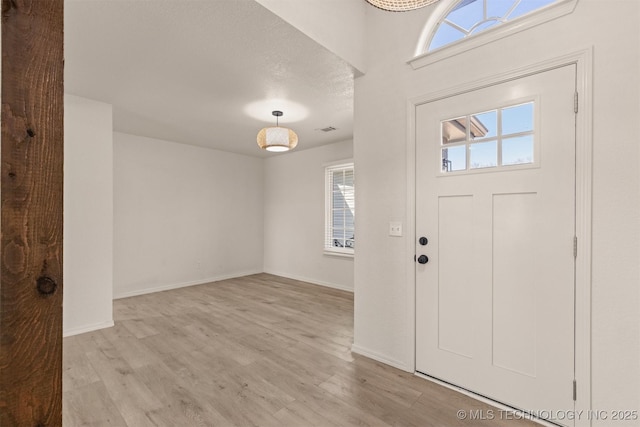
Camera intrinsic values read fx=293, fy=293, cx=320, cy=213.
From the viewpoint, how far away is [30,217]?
61cm

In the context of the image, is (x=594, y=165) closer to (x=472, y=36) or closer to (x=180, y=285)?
(x=472, y=36)

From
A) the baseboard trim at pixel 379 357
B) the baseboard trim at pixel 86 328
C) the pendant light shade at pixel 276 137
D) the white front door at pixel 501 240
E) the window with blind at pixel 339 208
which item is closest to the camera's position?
the white front door at pixel 501 240

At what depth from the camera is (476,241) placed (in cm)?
203

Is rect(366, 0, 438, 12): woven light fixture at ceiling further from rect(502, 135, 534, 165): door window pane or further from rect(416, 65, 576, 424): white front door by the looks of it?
rect(502, 135, 534, 165): door window pane

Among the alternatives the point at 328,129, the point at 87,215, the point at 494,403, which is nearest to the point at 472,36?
the point at 494,403

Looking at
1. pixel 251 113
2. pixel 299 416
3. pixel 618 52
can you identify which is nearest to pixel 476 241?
pixel 618 52

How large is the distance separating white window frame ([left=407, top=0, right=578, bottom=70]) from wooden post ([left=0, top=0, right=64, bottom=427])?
2.23m

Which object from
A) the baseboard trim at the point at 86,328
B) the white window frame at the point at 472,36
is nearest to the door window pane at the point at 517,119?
the white window frame at the point at 472,36

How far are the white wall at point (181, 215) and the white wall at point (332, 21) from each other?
3.84m

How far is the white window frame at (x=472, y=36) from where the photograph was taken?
68.3 inches

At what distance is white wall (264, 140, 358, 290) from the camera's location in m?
5.25

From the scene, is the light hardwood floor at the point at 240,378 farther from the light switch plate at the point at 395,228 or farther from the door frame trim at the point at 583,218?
the light switch plate at the point at 395,228

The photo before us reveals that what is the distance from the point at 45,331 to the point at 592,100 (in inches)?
98.0

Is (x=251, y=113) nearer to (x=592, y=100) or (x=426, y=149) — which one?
(x=426, y=149)
